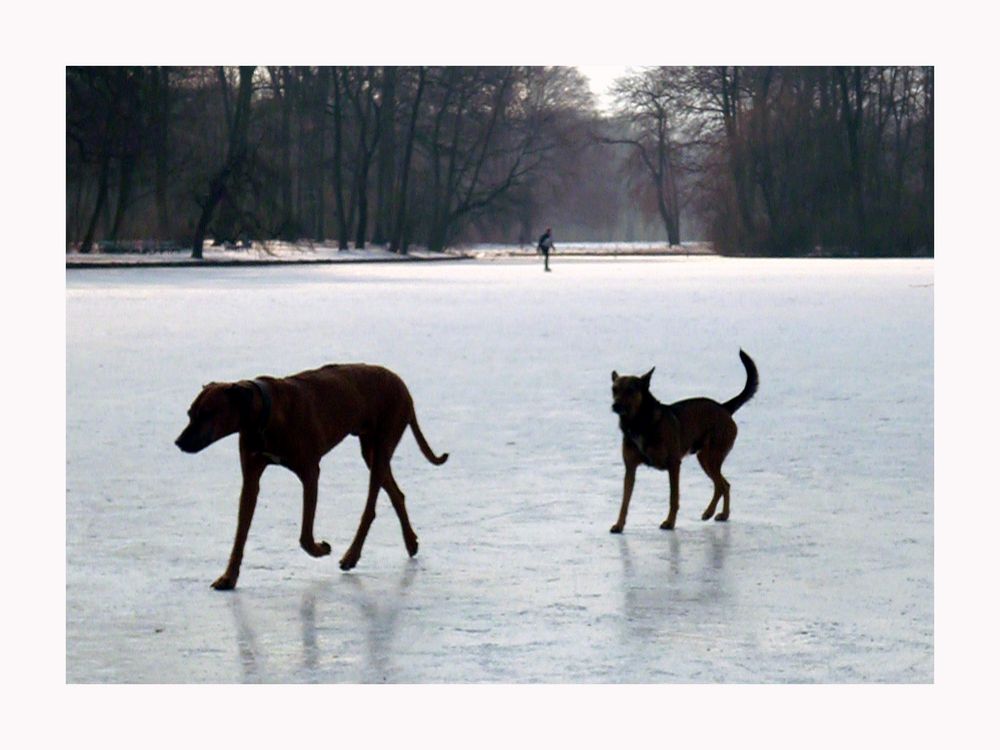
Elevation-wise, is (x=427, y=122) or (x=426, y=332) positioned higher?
(x=427, y=122)

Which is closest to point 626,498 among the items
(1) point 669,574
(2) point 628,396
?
(2) point 628,396

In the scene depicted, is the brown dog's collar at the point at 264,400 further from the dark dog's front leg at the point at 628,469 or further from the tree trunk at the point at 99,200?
the tree trunk at the point at 99,200

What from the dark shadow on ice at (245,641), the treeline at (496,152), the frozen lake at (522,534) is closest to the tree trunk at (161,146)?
the treeline at (496,152)

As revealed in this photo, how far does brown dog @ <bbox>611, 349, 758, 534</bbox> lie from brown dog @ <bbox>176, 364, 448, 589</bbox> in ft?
3.25

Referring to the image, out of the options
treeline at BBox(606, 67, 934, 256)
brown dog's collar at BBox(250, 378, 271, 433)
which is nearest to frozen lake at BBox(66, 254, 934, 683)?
A: brown dog's collar at BBox(250, 378, 271, 433)

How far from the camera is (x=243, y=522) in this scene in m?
5.96

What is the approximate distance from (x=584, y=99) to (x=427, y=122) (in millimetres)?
12567

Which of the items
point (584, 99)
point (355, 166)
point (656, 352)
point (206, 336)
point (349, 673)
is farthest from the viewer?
point (355, 166)

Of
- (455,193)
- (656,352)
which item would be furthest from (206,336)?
(455,193)

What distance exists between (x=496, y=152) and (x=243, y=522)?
4492 cm

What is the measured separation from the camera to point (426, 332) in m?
18.0

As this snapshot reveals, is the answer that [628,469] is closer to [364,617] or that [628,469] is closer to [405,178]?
[364,617]

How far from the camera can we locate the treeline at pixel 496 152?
35.0 m

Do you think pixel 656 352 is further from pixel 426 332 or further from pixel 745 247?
pixel 745 247
